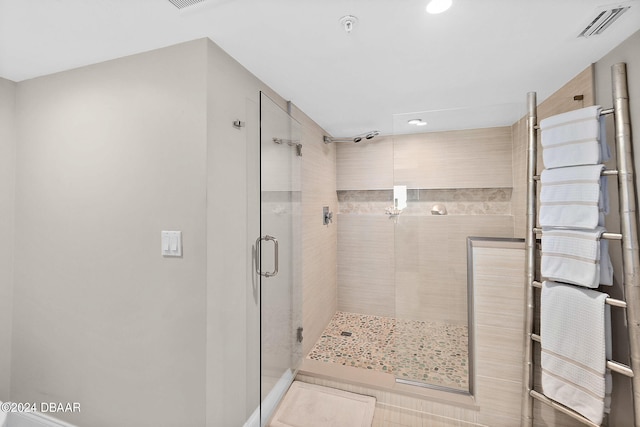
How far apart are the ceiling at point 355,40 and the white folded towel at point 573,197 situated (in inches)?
20.1

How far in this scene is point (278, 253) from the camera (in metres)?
1.89

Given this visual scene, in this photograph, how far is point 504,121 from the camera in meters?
1.92

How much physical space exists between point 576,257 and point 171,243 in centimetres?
218

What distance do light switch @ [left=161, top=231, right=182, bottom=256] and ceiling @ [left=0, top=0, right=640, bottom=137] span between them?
1019 mm

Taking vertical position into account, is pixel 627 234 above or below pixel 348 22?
below

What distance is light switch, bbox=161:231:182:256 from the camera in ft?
5.01

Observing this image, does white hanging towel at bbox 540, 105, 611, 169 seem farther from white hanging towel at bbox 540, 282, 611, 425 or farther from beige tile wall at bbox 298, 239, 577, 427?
white hanging towel at bbox 540, 282, 611, 425

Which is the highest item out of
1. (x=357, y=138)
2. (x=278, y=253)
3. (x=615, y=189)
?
(x=357, y=138)

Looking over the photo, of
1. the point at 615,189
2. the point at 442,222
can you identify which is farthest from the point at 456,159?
the point at 615,189

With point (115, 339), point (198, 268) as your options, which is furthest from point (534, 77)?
point (115, 339)

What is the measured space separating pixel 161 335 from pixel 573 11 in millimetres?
2553

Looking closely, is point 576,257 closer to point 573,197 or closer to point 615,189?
point 573,197

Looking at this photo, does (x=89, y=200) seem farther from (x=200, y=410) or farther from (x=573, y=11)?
(x=573, y=11)

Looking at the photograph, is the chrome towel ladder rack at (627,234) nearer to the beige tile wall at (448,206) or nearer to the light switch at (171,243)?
the beige tile wall at (448,206)
